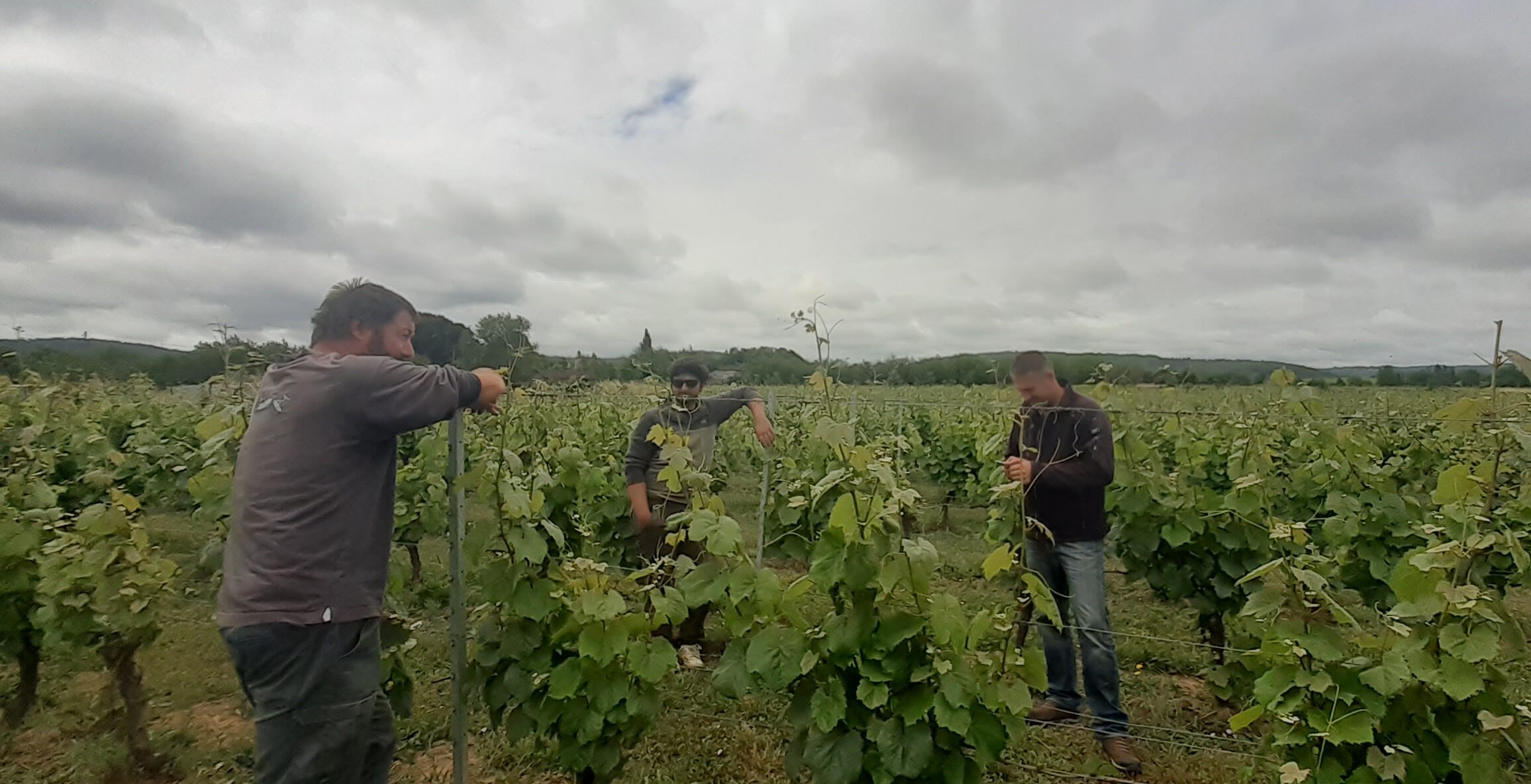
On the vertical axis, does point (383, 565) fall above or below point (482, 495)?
below

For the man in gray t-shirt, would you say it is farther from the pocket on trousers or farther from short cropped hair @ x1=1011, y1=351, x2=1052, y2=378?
short cropped hair @ x1=1011, y1=351, x2=1052, y2=378

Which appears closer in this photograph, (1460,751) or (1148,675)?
(1460,751)

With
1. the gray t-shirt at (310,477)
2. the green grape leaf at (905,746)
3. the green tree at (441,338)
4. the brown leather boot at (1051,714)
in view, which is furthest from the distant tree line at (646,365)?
the brown leather boot at (1051,714)

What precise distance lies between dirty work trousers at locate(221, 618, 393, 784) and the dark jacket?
3.08 meters

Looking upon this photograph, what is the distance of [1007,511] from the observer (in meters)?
4.25

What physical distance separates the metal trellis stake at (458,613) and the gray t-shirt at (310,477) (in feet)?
2.01

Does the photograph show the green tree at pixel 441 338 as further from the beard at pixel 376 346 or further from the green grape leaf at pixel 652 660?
the green grape leaf at pixel 652 660

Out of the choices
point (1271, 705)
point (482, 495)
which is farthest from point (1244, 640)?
point (482, 495)

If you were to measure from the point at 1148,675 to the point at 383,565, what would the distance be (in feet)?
16.8

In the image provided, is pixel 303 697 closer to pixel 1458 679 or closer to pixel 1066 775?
pixel 1066 775

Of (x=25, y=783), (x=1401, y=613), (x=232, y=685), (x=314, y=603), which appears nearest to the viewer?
(x=314, y=603)

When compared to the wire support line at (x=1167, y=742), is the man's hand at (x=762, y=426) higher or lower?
higher

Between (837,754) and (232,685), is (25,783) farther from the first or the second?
(837,754)

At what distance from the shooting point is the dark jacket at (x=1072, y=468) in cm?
395
